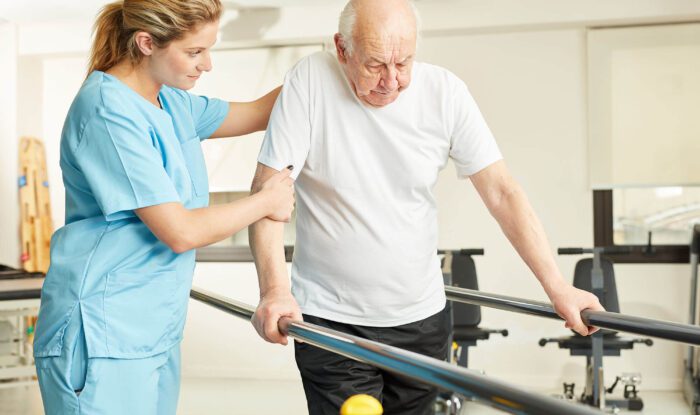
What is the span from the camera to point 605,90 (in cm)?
608

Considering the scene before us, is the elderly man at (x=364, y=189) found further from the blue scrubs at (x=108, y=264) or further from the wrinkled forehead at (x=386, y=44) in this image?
the blue scrubs at (x=108, y=264)

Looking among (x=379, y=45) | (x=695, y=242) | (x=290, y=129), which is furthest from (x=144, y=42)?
(x=695, y=242)

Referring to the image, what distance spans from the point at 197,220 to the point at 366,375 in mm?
545

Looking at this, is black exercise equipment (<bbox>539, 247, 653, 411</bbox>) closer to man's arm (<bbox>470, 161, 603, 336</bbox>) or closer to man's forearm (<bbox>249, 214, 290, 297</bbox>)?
man's arm (<bbox>470, 161, 603, 336</bbox>)

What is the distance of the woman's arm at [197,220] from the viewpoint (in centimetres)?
169

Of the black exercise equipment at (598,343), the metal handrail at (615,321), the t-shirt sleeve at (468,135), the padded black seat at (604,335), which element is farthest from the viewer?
the padded black seat at (604,335)

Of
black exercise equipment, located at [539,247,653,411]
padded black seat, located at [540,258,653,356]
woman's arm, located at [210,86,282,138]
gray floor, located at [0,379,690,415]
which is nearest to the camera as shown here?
woman's arm, located at [210,86,282,138]

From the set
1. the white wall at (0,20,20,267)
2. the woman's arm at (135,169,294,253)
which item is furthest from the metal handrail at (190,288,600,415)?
the white wall at (0,20,20,267)

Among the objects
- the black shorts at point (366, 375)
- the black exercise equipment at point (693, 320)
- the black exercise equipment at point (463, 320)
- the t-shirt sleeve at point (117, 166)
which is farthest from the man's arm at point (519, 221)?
the black exercise equipment at point (693, 320)

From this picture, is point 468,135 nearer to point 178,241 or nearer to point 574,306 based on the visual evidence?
point 574,306

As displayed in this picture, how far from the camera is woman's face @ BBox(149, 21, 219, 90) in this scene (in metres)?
1.75

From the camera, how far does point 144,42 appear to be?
1735 millimetres

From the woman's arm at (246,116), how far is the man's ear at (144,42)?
19.7 inches

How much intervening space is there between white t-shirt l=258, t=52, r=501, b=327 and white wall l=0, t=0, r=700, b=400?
4256mm
